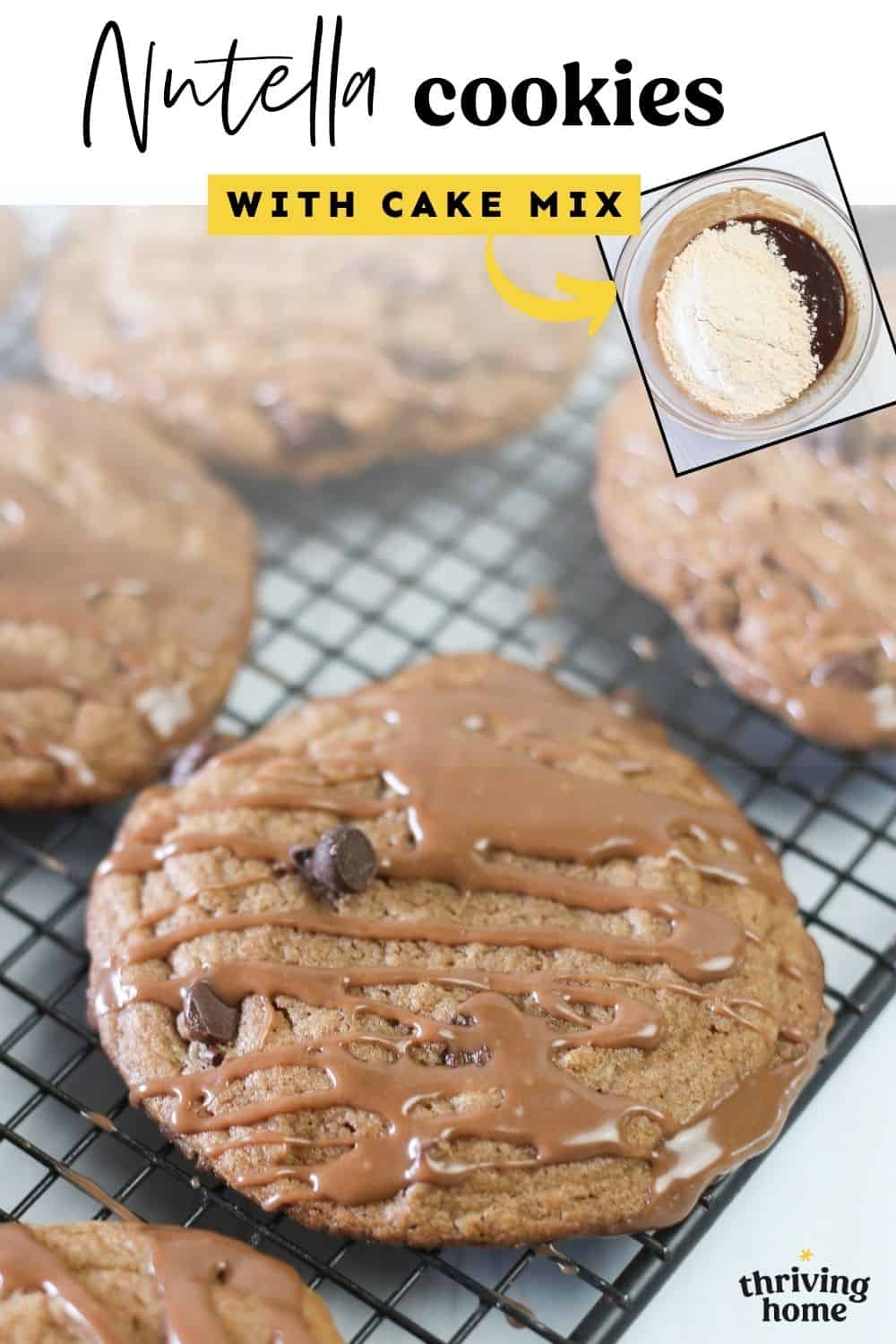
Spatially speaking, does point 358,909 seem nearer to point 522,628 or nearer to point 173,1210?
point 173,1210

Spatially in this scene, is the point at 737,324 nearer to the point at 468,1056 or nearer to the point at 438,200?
the point at 438,200

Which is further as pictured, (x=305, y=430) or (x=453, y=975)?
(x=305, y=430)

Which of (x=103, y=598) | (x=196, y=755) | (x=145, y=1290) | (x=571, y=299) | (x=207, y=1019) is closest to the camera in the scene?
(x=145, y=1290)

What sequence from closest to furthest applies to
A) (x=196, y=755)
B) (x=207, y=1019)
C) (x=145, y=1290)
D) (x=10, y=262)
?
(x=145, y=1290) → (x=207, y=1019) → (x=196, y=755) → (x=10, y=262)

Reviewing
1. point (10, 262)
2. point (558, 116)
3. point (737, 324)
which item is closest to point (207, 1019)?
point (737, 324)

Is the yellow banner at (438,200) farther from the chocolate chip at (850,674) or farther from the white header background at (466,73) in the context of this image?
the chocolate chip at (850,674)

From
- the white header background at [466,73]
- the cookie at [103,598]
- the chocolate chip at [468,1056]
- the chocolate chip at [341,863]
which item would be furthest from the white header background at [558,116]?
the cookie at [103,598]

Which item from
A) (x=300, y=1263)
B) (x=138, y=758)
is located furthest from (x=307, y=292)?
(x=300, y=1263)
